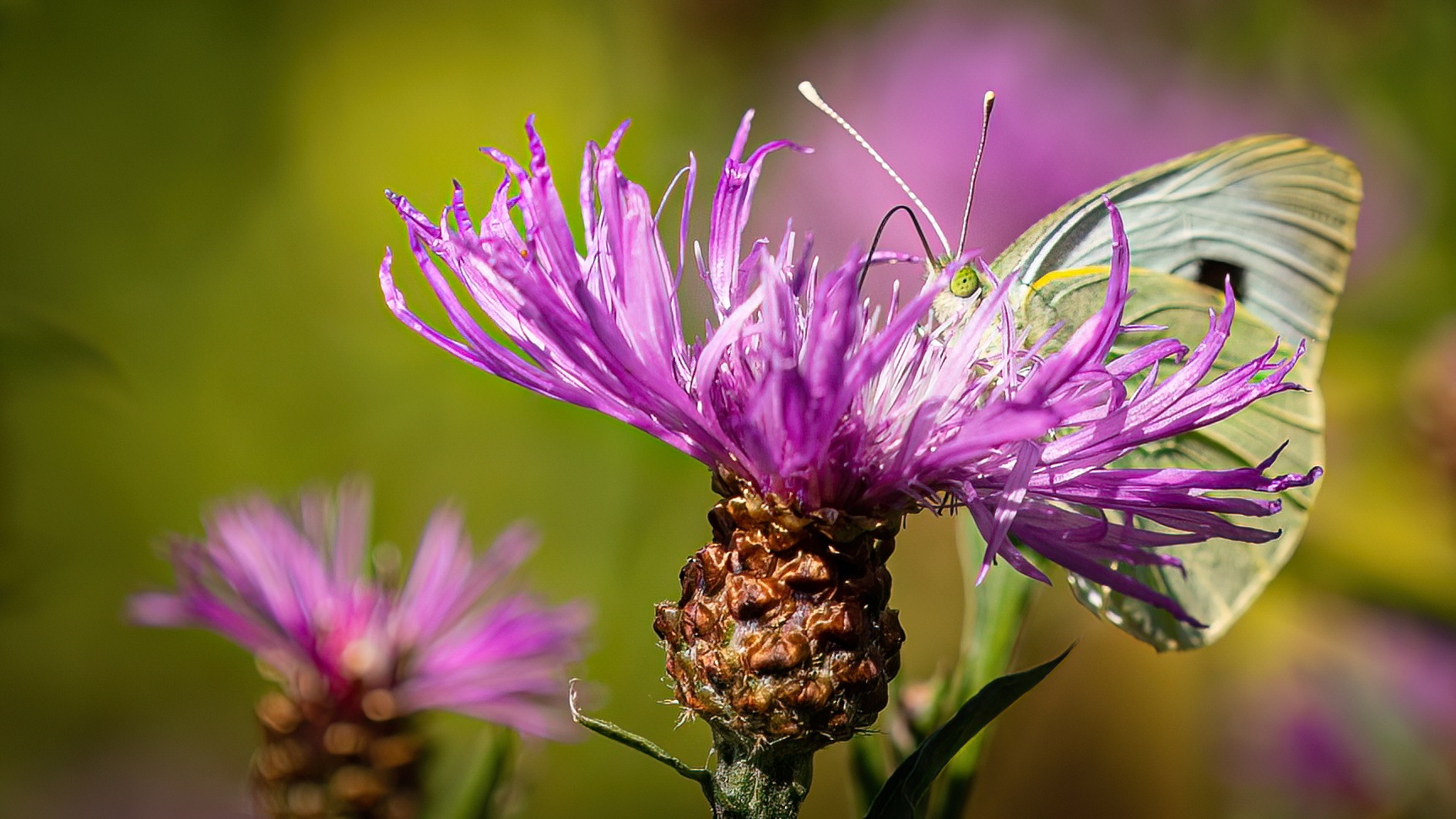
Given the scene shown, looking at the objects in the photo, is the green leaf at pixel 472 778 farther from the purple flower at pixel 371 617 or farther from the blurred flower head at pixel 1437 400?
the blurred flower head at pixel 1437 400

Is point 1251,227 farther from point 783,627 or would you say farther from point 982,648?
point 783,627

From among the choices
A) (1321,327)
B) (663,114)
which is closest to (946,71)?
(663,114)

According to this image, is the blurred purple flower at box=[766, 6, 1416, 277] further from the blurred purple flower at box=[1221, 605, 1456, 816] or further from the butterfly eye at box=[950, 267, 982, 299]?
the butterfly eye at box=[950, 267, 982, 299]

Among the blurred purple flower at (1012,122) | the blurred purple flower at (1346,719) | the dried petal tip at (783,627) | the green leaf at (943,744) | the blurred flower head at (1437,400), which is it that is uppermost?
the dried petal tip at (783,627)

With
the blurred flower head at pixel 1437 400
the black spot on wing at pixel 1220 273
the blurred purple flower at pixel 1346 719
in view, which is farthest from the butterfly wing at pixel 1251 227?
the blurred flower head at pixel 1437 400

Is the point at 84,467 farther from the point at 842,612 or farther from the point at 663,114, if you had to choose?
the point at 842,612

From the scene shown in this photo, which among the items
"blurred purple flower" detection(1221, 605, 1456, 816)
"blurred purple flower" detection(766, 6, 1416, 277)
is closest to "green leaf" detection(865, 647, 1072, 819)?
"blurred purple flower" detection(1221, 605, 1456, 816)
